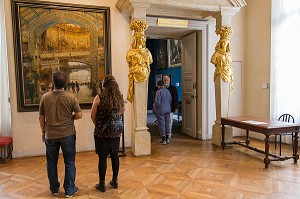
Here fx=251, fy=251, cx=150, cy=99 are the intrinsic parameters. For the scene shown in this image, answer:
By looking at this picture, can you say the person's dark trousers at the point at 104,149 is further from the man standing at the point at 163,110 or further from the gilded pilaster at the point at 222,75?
the gilded pilaster at the point at 222,75

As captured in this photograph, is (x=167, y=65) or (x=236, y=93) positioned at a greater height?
(x=167, y=65)

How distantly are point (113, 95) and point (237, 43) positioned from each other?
14.2 ft

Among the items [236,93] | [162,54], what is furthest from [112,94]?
[162,54]

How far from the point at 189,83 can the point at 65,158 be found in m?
4.07

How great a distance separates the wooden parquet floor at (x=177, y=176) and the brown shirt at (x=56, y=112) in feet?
2.64

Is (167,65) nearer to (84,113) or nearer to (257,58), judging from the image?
(257,58)

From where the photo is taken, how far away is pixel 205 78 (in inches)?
230

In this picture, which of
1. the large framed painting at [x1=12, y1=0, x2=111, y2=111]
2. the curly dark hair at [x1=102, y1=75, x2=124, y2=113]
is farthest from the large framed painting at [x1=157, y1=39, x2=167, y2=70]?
the curly dark hair at [x1=102, y1=75, x2=124, y2=113]

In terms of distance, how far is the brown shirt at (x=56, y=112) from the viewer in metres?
2.82

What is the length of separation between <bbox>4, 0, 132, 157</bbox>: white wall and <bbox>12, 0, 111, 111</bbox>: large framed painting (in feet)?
0.34

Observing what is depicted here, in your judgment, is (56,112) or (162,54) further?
(162,54)

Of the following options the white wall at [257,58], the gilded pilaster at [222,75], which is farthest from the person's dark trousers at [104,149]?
the white wall at [257,58]

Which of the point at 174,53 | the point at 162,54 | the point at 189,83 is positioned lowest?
the point at 189,83

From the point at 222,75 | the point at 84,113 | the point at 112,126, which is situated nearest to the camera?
the point at 112,126
